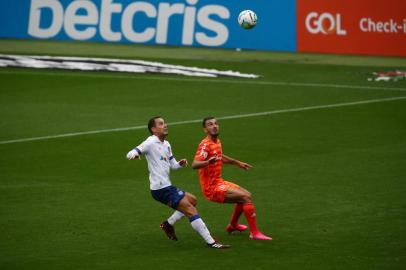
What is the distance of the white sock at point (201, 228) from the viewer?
1381 centimetres

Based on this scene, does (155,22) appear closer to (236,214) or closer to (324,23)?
(324,23)

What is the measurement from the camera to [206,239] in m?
13.9

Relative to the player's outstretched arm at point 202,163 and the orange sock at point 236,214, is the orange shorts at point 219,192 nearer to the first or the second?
the orange sock at point 236,214

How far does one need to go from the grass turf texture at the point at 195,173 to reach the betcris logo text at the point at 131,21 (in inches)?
153

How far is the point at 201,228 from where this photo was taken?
13812 millimetres

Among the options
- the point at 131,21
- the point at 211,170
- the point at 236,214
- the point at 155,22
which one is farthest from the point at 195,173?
the point at 131,21

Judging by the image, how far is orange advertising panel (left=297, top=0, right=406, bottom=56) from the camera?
3584 cm

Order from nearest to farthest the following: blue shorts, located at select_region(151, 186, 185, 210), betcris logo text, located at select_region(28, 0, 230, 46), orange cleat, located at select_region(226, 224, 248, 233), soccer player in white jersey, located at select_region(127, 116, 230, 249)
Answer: soccer player in white jersey, located at select_region(127, 116, 230, 249) → blue shorts, located at select_region(151, 186, 185, 210) → orange cleat, located at select_region(226, 224, 248, 233) → betcris logo text, located at select_region(28, 0, 230, 46)

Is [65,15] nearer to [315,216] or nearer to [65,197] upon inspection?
[65,197]

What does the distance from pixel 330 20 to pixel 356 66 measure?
2.57m

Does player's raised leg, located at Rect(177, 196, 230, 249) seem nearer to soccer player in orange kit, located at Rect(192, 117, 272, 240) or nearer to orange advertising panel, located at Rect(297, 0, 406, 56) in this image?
soccer player in orange kit, located at Rect(192, 117, 272, 240)

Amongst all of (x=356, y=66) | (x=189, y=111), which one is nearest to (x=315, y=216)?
(x=189, y=111)

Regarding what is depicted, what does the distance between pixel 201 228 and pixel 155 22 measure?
86.8 feet

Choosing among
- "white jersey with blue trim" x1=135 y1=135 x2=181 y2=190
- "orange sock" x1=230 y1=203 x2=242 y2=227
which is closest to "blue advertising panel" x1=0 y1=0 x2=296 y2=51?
"orange sock" x1=230 y1=203 x2=242 y2=227
